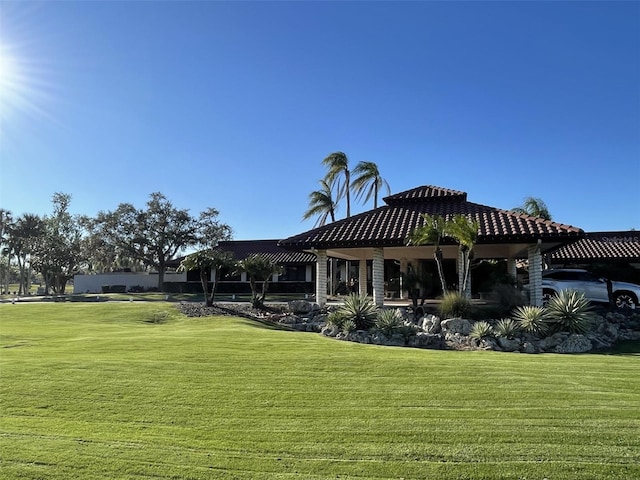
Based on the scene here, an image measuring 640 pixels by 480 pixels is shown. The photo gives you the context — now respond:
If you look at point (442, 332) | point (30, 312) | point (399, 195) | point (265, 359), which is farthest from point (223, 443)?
point (30, 312)

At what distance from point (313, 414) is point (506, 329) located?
28.4ft

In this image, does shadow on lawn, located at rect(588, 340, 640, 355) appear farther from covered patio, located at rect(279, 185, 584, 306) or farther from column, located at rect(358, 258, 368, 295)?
column, located at rect(358, 258, 368, 295)

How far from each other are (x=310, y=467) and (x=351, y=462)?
46 centimetres

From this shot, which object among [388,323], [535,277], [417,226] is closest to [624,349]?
[535,277]

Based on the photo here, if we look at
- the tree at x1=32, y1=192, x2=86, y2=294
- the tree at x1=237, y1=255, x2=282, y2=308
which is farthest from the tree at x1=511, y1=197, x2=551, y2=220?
the tree at x1=32, y1=192, x2=86, y2=294

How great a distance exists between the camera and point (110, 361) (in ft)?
31.9

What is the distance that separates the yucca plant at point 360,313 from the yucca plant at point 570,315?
5375 mm

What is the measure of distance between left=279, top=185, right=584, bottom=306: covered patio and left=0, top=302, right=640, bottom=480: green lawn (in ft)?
20.6

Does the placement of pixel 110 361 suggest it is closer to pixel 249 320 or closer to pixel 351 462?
pixel 351 462

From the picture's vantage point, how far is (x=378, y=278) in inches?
751

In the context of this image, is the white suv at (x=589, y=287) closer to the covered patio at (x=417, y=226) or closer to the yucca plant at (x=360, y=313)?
the covered patio at (x=417, y=226)

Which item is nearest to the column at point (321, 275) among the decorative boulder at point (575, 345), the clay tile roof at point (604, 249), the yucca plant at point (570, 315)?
the yucca plant at point (570, 315)

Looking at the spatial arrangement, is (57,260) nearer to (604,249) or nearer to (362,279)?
(362,279)

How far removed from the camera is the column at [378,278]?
18.8 meters
